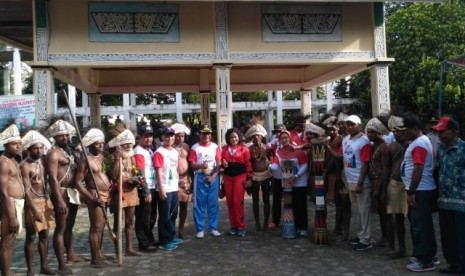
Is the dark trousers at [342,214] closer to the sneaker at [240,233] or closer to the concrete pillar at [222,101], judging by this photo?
the sneaker at [240,233]

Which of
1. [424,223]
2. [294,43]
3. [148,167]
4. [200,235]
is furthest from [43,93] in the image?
[424,223]

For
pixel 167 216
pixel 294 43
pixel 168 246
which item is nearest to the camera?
pixel 167 216

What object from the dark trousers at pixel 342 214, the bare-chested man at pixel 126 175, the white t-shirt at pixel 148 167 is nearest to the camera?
the bare-chested man at pixel 126 175

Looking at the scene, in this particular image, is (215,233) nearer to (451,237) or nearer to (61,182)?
(61,182)

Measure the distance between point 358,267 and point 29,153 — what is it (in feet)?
13.4

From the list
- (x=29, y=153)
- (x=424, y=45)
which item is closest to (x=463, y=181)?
(x=29, y=153)

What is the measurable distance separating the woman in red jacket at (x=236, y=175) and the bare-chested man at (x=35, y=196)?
279 cm

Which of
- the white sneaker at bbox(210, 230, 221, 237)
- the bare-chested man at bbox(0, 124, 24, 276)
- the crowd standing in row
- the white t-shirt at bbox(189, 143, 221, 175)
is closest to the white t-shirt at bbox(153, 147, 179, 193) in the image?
the crowd standing in row

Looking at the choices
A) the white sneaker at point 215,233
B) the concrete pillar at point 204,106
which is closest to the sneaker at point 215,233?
the white sneaker at point 215,233

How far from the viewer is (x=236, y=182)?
7559 millimetres

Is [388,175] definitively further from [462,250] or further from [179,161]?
[179,161]

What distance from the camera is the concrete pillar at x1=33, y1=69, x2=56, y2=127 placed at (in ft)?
33.3

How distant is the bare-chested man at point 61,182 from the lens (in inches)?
222

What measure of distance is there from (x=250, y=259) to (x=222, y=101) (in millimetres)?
5284
